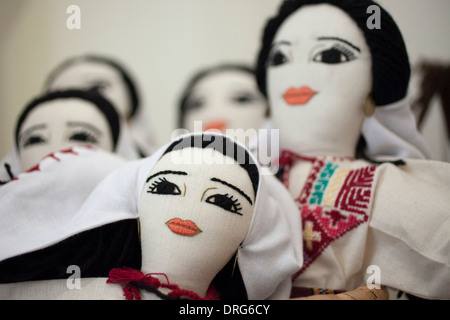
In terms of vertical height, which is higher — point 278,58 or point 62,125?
point 278,58

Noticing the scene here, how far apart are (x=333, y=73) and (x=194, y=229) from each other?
46cm

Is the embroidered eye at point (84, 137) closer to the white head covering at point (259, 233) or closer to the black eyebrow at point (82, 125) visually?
the black eyebrow at point (82, 125)

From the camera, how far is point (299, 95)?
865 mm

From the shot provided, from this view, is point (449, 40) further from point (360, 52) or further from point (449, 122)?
point (360, 52)

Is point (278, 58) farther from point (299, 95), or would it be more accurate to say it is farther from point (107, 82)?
point (107, 82)

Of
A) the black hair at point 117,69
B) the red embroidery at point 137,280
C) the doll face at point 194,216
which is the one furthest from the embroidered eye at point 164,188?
the black hair at point 117,69

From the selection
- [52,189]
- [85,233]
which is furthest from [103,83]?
[85,233]

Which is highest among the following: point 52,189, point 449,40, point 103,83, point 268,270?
point 449,40

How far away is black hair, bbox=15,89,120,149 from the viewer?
97cm

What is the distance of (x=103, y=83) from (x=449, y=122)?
1165 millimetres

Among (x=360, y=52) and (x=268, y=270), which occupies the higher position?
(x=360, y=52)

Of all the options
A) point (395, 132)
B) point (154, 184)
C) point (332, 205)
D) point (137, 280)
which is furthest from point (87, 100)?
point (395, 132)

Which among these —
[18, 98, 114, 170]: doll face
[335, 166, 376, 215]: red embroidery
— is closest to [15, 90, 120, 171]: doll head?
[18, 98, 114, 170]: doll face
